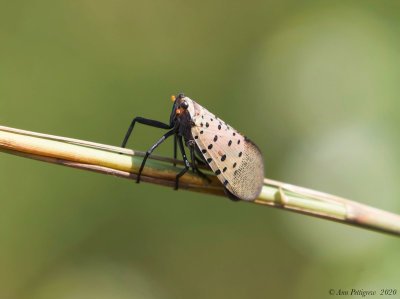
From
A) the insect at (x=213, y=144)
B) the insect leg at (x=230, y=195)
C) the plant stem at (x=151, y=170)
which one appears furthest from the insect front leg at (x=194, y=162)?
the plant stem at (x=151, y=170)

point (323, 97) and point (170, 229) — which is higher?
point (323, 97)

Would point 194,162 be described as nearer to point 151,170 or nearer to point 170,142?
point 151,170

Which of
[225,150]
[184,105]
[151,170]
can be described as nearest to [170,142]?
[184,105]

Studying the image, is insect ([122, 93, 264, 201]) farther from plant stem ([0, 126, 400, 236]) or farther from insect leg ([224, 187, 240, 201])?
plant stem ([0, 126, 400, 236])

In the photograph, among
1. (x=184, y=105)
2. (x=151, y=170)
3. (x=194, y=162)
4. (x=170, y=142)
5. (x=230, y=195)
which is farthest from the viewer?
(x=170, y=142)

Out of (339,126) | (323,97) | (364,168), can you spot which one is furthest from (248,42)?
(364,168)

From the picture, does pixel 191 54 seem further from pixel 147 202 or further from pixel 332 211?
pixel 332 211
